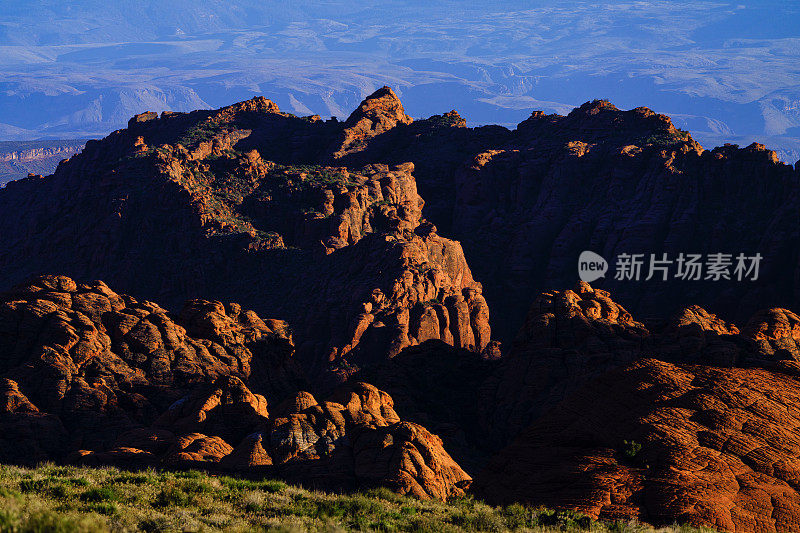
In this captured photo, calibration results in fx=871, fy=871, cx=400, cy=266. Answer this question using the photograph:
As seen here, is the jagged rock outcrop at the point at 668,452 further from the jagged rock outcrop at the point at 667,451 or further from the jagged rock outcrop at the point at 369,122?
the jagged rock outcrop at the point at 369,122

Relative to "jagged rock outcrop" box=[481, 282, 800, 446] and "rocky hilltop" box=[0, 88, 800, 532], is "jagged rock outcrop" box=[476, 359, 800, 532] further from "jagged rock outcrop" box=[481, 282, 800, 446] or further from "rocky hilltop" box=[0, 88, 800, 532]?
"jagged rock outcrop" box=[481, 282, 800, 446]

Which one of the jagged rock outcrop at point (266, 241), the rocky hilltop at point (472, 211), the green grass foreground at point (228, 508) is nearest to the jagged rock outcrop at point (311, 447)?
the green grass foreground at point (228, 508)

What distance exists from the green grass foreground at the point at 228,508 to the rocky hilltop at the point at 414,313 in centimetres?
337

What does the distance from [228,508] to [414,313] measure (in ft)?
221

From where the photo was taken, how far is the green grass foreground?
24828 millimetres

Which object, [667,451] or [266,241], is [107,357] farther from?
[266,241]

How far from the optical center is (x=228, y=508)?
27594 millimetres

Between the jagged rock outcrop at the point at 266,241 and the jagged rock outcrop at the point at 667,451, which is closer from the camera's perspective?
the jagged rock outcrop at the point at 667,451

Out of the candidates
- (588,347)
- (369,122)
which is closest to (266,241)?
(369,122)

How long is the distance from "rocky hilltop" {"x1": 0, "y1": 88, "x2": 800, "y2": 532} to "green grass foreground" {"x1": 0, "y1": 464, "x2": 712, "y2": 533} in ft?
11.0

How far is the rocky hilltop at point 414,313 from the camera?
36469 millimetres

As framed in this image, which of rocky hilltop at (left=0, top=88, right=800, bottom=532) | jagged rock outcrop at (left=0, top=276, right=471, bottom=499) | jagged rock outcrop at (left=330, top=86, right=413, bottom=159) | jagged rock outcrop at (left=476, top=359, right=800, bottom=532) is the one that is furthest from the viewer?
jagged rock outcrop at (left=330, top=86, right=413, bottom=159)

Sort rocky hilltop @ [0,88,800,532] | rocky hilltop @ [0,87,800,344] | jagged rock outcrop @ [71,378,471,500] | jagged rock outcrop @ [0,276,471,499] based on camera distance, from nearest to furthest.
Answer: rocky hilltop @ [0,88,800,532] → jagged rock outcrop @ [71,378,471,500] → jagged rock outcrop @ [0,276,471,499] → rocky hilltop @ [0,87,800,344]

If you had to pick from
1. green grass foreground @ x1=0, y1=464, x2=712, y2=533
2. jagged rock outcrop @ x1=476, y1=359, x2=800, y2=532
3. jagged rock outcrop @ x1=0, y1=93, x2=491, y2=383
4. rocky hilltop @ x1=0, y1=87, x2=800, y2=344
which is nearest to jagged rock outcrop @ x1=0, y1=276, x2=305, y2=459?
jagged rock outcrop @ x1=0, y1=93, x2=491, y2=383
